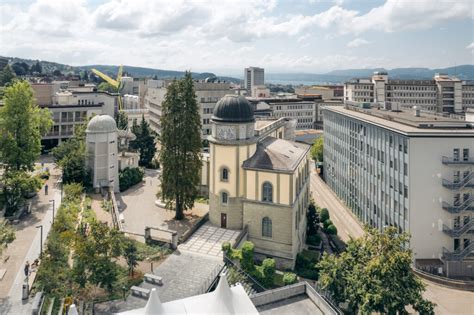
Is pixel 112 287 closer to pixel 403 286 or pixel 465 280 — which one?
pixel 403 286

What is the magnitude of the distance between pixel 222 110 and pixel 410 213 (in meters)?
25.6

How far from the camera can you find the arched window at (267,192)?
4278 centimetres

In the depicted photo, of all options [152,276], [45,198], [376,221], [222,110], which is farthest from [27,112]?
[376,221]

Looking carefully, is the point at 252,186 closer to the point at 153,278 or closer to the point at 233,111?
the point at 233,111

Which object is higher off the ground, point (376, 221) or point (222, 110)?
point (222, 110)

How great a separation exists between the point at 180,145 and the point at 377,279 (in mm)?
28264

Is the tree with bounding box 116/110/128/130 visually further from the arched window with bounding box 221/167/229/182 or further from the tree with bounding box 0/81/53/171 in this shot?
the arched window with bounding box 221/167/229/182

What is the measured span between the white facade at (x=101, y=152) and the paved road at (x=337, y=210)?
34.6 m

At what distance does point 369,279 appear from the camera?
1105 inches

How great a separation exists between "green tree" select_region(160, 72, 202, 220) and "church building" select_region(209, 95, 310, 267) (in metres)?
3.86

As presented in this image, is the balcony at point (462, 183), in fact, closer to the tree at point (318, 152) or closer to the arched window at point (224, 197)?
the arched window at point (224, 197)

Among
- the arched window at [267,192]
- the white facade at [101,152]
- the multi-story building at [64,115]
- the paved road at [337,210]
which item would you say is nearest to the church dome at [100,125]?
the white facade at [101,152]

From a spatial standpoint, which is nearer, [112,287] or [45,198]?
[112,287]

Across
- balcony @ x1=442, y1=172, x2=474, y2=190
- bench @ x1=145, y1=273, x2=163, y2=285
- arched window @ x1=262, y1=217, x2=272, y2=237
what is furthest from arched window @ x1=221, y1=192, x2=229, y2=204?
balcony @ x1=442, y1=172, x2=474, y2=190
